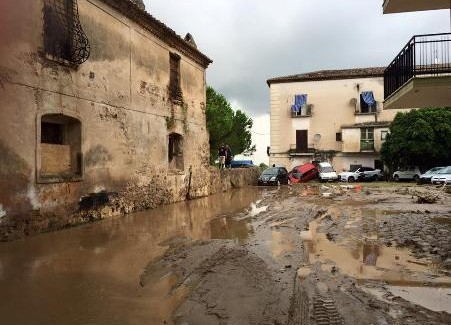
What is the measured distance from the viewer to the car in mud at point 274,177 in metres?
29.0

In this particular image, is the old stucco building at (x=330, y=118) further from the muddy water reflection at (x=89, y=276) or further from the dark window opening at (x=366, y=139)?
the muddy water reflection at (x=89, y=276)

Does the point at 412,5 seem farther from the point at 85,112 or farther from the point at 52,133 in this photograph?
the point at 52,133

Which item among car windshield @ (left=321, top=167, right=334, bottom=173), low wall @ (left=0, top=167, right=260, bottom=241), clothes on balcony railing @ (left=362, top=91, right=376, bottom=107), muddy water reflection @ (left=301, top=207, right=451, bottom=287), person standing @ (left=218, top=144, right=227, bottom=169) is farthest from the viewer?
clothes on balcony railing @ (left=362, top=91, right=376, bottom=107)

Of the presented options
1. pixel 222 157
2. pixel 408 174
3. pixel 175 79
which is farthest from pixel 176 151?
pixel 408 174

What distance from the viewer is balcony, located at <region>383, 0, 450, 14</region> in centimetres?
1027

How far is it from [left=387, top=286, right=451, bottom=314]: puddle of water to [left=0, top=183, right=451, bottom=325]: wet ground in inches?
0.5

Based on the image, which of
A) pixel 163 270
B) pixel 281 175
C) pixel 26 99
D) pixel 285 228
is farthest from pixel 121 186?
pixel 281 175

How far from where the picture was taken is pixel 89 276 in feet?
19.2

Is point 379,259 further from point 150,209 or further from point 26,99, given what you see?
point 150,209

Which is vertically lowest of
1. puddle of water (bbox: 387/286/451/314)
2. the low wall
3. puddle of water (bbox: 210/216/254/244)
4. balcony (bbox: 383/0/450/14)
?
puddle of water (bbox: 387/286/451/314)

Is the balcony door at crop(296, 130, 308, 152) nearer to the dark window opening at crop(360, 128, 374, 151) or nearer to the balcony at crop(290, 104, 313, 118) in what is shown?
the balcony at crop(290, 104, 313, 118)

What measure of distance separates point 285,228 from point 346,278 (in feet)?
14.5

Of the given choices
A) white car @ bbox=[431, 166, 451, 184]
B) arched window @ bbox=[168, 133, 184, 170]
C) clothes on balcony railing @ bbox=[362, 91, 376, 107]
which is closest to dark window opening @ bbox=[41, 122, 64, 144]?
arched window @ bbox=[168, 133, 184, 170]

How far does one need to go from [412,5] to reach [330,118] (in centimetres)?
3064
